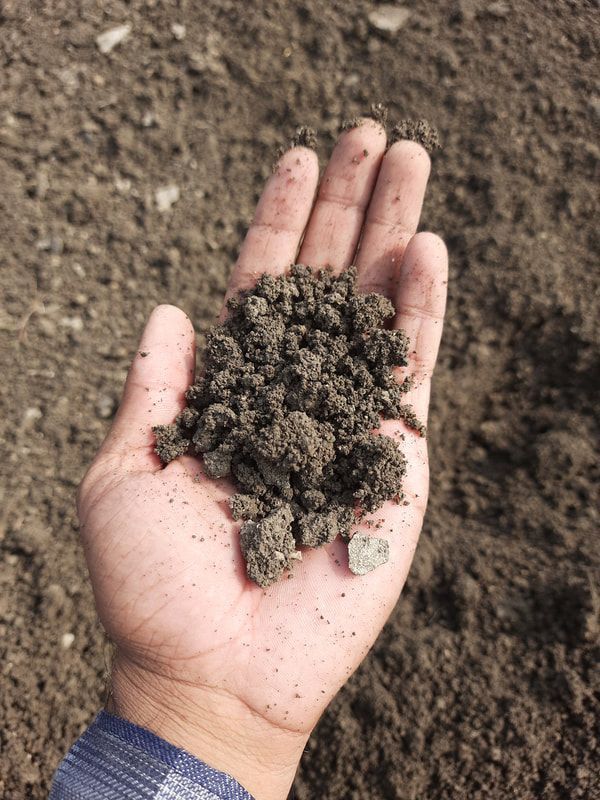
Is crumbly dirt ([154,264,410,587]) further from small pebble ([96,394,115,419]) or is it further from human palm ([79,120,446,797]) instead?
small pebble ([96,394,115,419])

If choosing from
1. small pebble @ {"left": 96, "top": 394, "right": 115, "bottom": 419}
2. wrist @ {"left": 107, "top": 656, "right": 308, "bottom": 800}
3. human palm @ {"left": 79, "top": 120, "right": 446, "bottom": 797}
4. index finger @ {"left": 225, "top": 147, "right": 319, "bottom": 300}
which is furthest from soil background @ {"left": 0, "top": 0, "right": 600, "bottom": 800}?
index finger @ {"left": 225, "top": 147, "right": 319, "bottom": 300}

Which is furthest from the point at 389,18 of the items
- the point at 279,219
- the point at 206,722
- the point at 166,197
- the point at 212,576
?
the point at 206,722

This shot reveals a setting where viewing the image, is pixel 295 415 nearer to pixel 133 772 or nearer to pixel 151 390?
pixel 151 390

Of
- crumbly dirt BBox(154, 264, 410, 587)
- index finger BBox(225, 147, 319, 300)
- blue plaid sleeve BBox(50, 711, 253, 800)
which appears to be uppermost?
index finger BBox(225, 147, 319, 300)

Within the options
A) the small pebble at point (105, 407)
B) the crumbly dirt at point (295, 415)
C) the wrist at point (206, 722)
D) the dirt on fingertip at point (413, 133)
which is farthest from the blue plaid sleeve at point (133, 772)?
the dirt on fingertip at point (413, 133)

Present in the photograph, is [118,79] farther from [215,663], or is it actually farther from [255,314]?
[215,663]

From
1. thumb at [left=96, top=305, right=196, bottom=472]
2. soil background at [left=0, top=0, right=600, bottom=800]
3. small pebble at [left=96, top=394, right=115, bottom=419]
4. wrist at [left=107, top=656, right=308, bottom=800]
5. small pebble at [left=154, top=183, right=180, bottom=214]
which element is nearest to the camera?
wrist at [left=107, top=656, right=308, bottom=800]
